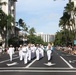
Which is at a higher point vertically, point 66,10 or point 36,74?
point 66,10

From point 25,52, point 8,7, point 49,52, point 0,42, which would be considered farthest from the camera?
point 8,7

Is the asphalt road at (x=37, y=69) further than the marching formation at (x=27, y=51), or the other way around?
the marching formation at (x=27, y=51)

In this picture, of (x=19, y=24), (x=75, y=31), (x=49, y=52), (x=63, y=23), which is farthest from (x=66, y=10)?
(x=49, y=52)

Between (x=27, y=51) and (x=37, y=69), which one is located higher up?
(x=27, y=51)

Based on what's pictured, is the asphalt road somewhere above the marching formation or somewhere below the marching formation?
below

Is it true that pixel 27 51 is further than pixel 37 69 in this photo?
Yes

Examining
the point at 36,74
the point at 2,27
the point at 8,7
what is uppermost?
the point at 8,7

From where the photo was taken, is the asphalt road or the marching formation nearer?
the asphalt road

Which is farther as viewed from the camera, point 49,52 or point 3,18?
point 3,18

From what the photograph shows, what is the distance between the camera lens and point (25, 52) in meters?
34.1

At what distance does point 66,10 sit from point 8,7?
2038 centimetres

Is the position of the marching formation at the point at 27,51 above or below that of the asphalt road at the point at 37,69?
above

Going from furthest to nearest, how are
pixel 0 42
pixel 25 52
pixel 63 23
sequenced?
pixel 63 23
pixel 0 42
pixel 25 52

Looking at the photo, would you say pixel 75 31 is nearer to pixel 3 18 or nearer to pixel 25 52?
pixel 3 18
